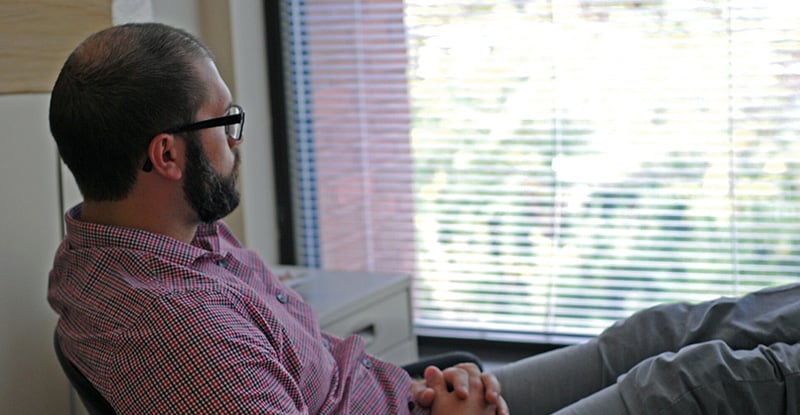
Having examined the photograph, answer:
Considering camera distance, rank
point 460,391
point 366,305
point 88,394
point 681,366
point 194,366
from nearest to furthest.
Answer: point 194,366 → point 88,394 → point 681,366 → point 460,391 → point 366,305

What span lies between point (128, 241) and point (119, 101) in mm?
232

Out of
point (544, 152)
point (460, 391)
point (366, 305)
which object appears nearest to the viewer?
point (460, 391)

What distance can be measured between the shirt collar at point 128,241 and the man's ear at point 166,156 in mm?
107

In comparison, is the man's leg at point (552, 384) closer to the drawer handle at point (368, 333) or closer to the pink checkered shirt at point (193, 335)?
the pink checkered shirt at point (193, 335)

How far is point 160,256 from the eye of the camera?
1.62 m

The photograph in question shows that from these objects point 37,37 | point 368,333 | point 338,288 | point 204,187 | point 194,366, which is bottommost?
point 368,333

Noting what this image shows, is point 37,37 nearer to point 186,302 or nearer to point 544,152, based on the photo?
point 186,302

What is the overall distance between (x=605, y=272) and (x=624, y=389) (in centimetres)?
129

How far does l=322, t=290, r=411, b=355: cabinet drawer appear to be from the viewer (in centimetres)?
251

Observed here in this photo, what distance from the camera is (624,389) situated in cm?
168

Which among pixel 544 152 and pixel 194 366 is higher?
pixel 544 152

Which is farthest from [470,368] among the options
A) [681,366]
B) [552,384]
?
[681,366]

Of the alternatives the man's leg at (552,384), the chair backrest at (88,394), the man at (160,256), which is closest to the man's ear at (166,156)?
the man at (160,256)

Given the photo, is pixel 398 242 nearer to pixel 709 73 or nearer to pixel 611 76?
pixel 611 76
